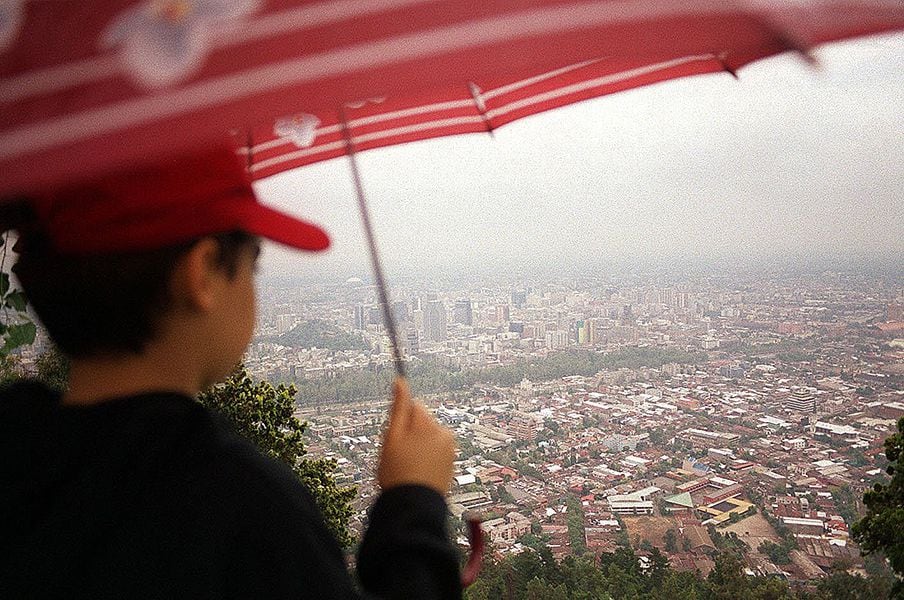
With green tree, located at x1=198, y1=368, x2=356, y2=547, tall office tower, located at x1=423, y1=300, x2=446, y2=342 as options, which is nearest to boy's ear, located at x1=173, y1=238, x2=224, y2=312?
tall office tower, located at x1=423, y1=300, x2=446, y2=342

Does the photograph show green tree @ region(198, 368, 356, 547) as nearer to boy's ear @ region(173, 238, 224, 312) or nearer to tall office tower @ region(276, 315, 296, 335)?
tall office tower @ region(276, 315, 296, 335)

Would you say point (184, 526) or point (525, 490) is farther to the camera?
point (525, 490)

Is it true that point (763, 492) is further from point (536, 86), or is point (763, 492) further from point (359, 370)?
point (536, 86)

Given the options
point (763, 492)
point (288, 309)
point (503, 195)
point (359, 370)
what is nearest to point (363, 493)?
point (359, 370)

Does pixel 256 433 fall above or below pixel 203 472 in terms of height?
below

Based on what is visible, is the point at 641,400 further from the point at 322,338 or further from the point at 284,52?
the point at 284,52

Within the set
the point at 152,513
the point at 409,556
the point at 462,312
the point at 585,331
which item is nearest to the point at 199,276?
the point at 152,513

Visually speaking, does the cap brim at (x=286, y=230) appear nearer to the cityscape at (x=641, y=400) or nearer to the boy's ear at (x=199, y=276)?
the boy's ear at (x=199, y=276)
